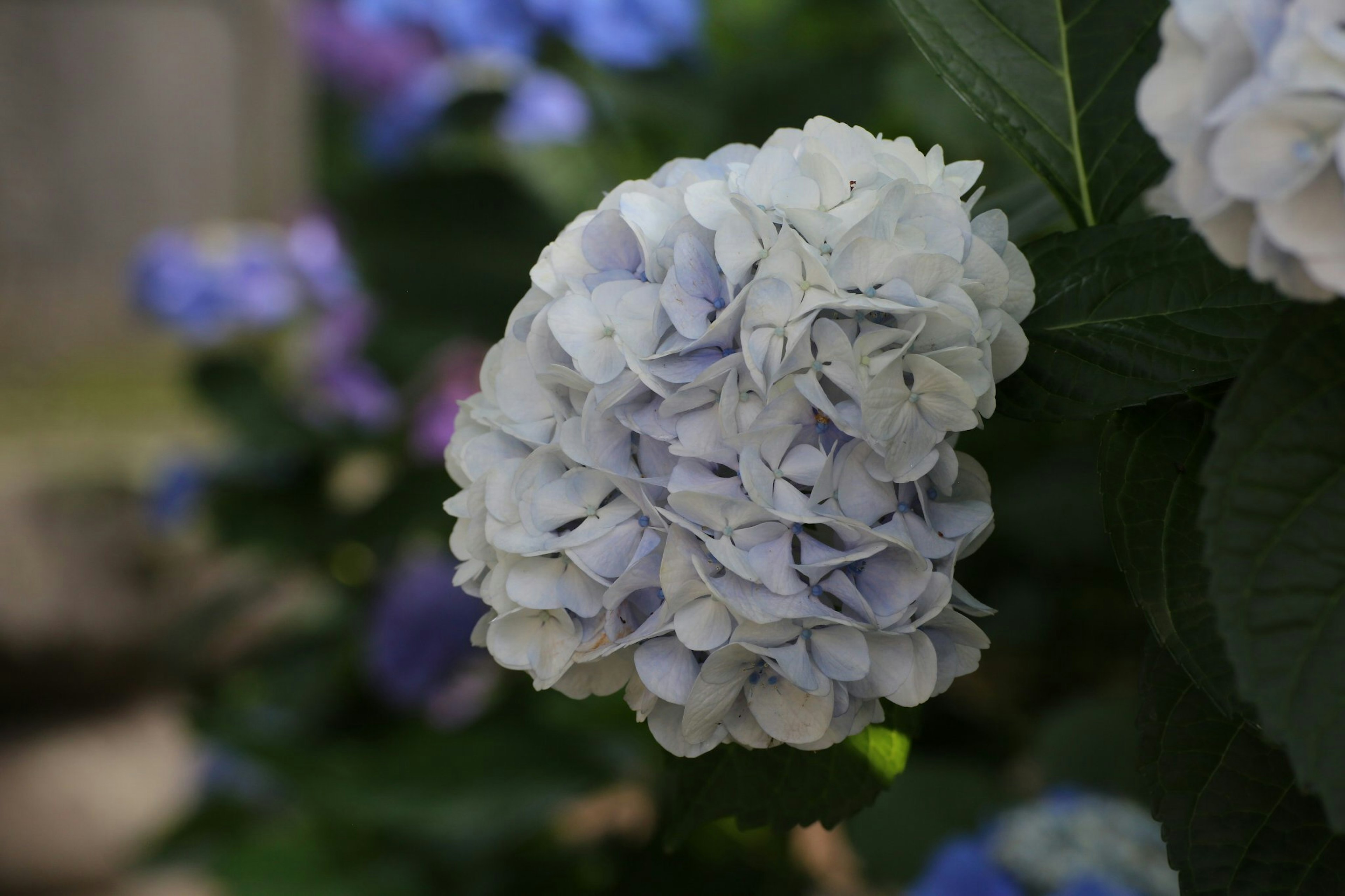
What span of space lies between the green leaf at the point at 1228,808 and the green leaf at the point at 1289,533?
79mm

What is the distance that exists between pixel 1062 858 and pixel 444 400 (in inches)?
37.8

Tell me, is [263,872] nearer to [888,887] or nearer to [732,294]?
[888,887]

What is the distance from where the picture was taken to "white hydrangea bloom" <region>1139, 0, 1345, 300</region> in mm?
242

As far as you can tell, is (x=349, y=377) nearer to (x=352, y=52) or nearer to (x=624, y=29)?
(x=624, y=29)

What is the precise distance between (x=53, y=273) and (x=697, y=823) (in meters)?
2.01

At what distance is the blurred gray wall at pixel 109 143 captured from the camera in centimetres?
198

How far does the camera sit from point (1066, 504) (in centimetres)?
97

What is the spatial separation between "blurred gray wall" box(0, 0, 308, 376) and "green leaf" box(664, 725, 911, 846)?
1963mm

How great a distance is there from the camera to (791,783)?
0.39m

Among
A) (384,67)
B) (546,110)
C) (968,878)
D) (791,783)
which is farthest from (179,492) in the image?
(791,783)

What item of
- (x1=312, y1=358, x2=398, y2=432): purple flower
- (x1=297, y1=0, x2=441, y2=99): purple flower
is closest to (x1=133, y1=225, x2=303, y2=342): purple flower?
(x1=312, y1=358, x2=398, y2=432): purple flower

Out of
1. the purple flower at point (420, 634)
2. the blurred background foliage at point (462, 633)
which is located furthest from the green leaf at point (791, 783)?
the purple flower at point (420, 634)

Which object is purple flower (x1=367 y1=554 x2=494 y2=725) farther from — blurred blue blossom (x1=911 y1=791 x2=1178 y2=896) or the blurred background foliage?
blurred blue blossom (x1=911 y1=791 x2=1178 y2=896)

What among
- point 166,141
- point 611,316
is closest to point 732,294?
point 611,316
